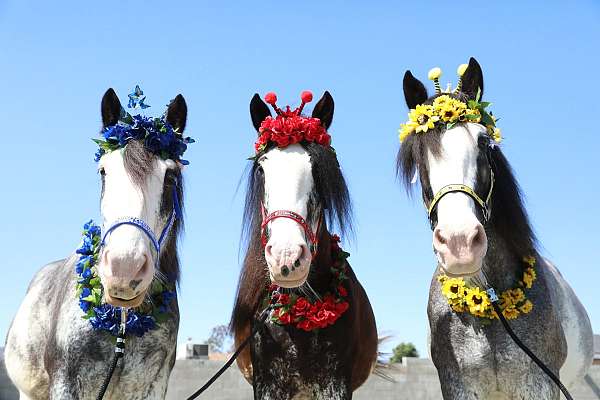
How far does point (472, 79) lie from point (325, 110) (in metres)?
1.23

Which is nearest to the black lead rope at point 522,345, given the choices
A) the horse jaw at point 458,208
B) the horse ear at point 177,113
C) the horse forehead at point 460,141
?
the horse jaw at point 458,208

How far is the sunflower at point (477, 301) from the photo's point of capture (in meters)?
4.79

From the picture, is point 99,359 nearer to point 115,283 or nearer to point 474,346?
point 115,283

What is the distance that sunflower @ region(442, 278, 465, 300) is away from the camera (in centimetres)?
493

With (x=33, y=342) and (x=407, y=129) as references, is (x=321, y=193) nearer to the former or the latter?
(x=407, y=129)

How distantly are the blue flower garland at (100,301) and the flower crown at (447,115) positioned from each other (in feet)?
7.02

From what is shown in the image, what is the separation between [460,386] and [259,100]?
279 cm

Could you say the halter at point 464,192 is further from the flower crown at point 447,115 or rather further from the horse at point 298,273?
the horse at point 298,273

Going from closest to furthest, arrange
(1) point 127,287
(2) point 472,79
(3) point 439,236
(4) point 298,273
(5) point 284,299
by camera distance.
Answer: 1. (1) point 127,287
2. (3) point 439,236
3. (4) point 298,273
4. (5) point 284,299
5. (2) point 472,79

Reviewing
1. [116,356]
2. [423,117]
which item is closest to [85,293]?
[116,356]

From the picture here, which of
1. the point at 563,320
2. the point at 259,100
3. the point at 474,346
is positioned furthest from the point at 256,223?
the point at 563,320

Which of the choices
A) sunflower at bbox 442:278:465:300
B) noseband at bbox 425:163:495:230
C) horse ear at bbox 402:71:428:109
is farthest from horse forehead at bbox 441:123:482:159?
sunflower at bbox 442:278:465:300

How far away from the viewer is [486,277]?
5023 millimetres

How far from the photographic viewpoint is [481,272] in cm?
502
